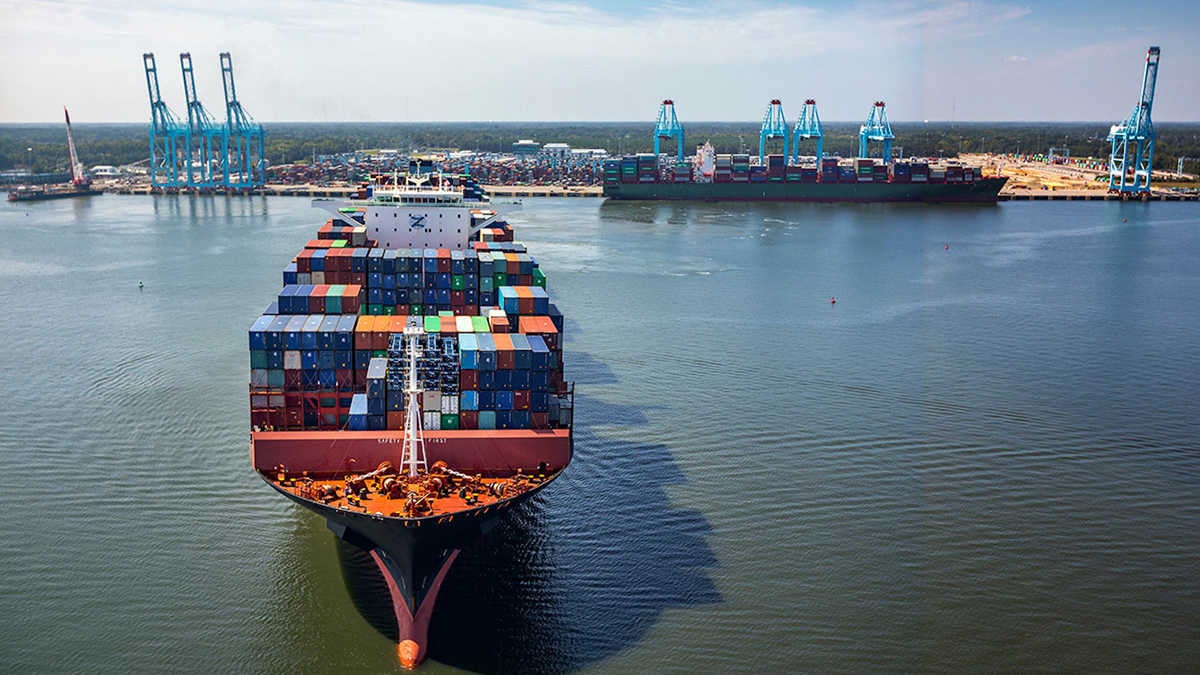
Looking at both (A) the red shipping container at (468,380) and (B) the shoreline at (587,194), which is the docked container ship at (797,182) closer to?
(B) the shoreline at (587,194)

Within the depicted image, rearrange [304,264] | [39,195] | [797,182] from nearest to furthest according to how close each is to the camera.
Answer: [304,264]
[39,195]
[797,182]

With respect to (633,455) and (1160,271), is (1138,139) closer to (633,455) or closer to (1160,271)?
(1160,271)

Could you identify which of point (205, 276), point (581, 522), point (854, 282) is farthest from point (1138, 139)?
point (581, 522)

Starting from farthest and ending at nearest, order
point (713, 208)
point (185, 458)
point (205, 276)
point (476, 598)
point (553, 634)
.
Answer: point (713, 208) < point (205, 276) < point (185, 458) < point (476, 598) < point (553, 634)

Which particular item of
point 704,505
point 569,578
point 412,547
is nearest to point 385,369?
point 412,547

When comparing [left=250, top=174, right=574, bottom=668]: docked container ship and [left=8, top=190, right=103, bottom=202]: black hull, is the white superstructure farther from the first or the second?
[left=8, top=190, right=103, bottom=202]: black hull

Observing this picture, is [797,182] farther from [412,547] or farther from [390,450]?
[412,547]
